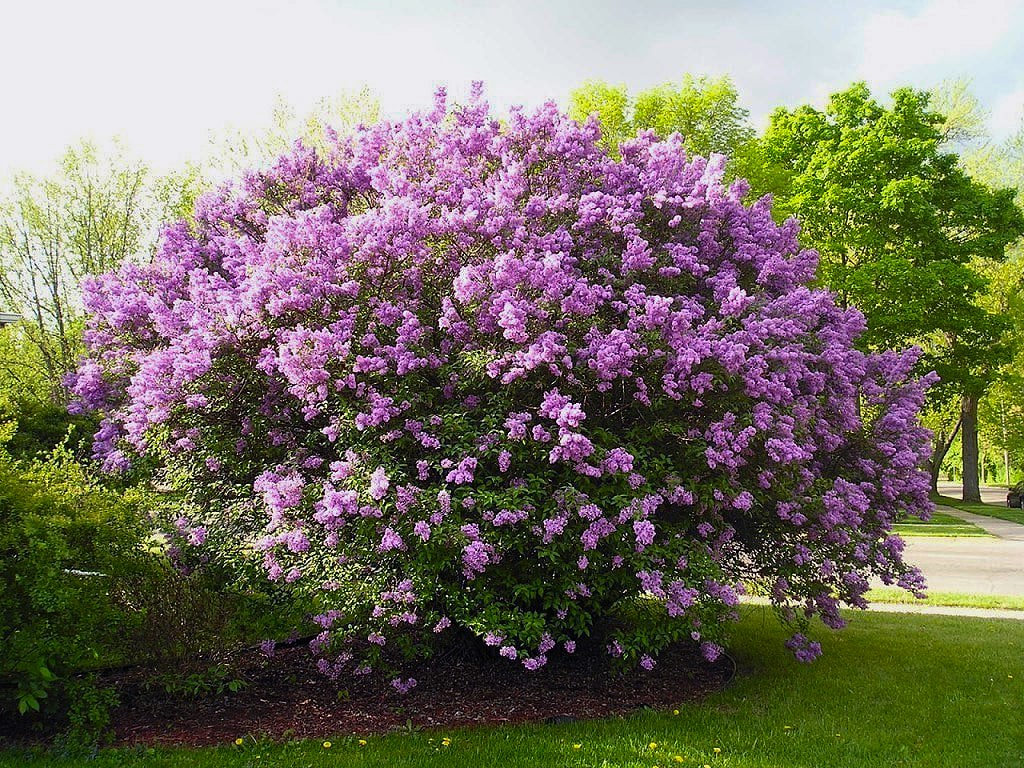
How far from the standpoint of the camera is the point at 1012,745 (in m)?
5.34

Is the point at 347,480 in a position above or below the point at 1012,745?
above

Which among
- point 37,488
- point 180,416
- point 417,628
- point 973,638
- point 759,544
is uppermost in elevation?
point 180,416

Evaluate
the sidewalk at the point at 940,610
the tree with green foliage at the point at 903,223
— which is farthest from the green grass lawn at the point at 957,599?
the tree with green foliage at the point at 903,223

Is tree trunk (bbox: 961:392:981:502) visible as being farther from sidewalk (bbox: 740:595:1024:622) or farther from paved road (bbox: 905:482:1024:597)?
sidewalk (bbox: 740:595:1024:622)

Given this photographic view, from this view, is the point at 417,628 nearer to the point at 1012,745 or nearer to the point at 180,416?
the point at 180,416

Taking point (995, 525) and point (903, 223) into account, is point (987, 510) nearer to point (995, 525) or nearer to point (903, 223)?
point (995, 525)

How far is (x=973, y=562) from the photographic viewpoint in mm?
15055

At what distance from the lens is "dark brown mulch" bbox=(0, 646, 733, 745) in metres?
5.34

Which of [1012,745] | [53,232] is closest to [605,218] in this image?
[1012,745]

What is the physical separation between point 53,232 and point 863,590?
23263 mm

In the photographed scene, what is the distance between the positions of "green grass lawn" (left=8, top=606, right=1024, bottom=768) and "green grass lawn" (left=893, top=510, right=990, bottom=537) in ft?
41.7

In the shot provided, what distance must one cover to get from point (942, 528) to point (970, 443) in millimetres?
10573

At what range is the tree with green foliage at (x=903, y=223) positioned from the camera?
20.7 meters

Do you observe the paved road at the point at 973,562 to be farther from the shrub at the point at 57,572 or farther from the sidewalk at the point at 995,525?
the shrub at the point at 57,572
